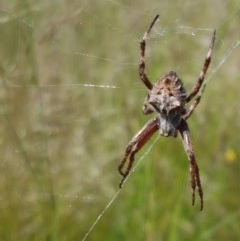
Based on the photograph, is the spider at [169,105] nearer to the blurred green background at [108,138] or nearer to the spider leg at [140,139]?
the spider leg at [140,139]

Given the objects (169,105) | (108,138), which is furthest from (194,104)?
(108,138)

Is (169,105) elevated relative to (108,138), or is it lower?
elevated

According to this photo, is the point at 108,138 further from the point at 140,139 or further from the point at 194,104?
the point at 194,104

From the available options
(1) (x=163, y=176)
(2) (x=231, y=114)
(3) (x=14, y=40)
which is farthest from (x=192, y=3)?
(3) (x=14, y=40)

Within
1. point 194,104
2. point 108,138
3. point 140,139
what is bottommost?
point 108,138

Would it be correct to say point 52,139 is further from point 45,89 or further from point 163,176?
point 163,176

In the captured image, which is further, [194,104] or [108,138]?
[108,138]
